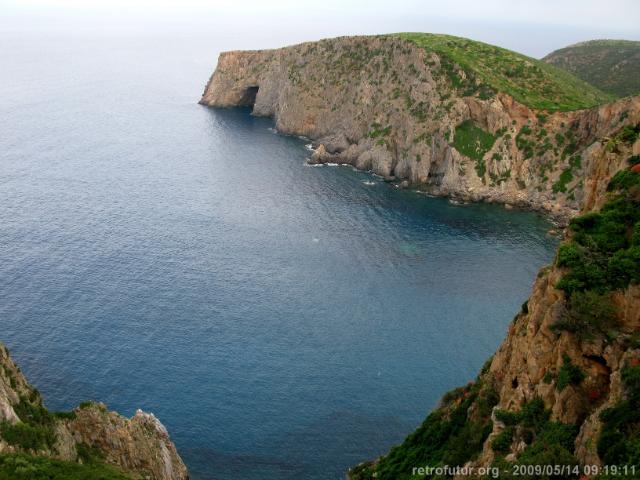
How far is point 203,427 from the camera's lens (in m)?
67.2

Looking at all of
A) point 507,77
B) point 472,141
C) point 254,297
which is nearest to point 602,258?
point 254,297

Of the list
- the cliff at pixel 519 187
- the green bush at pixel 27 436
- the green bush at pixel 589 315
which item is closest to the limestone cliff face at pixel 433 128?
the cliff at pixel 519 187

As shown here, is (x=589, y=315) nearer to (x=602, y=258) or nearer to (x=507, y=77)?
(x=602, y=258)

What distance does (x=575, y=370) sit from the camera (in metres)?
36.9

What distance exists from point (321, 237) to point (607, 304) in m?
81.5

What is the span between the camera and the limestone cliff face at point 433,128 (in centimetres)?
13525

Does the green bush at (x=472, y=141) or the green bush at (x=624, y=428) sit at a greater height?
the green bush at (x=472, y=141)

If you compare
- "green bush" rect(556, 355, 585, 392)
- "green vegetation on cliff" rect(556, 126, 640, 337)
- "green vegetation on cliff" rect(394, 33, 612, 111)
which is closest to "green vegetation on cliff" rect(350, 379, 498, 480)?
"green bush" rect(556, 355, 585, 392)

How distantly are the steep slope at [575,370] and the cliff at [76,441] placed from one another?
24.7m

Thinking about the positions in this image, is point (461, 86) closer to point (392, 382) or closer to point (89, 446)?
point (392, 382)

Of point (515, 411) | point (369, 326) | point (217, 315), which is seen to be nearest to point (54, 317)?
point (217, 315)

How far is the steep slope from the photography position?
32.3 metres

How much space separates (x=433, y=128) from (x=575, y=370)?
118653mm

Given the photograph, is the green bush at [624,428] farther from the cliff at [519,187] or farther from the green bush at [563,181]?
the green bush at [563,181]
